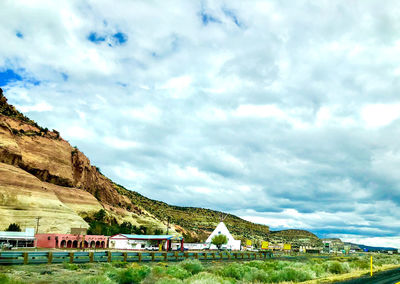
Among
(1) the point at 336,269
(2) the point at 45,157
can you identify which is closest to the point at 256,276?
(1) the point at 336,269

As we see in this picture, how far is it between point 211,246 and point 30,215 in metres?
41.8

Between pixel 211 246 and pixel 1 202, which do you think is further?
pixel 211 246

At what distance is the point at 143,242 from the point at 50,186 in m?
34.2

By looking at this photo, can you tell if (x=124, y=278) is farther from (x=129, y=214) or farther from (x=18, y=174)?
(x=129, y=214)

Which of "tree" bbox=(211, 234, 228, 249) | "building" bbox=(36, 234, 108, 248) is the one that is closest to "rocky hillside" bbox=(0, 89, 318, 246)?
"building" bbox=(36, 234, 108, 248)

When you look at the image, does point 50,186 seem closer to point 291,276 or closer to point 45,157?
point 45,157

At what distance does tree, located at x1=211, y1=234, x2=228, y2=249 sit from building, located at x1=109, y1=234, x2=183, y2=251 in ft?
37.3

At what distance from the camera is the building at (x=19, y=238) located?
63.6m

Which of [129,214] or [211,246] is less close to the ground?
[129,214]

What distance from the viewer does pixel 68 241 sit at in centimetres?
7338

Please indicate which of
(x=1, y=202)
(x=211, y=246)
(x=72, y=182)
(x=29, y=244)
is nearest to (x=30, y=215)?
(x=1, y=202)

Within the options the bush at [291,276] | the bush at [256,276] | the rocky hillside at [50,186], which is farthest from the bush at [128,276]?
the rocky hillside at [50,186]

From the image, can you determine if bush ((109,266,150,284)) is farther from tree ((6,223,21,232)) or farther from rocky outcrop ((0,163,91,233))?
rocky outcrop ((0,163,91,233))

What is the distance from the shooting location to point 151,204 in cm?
17125
